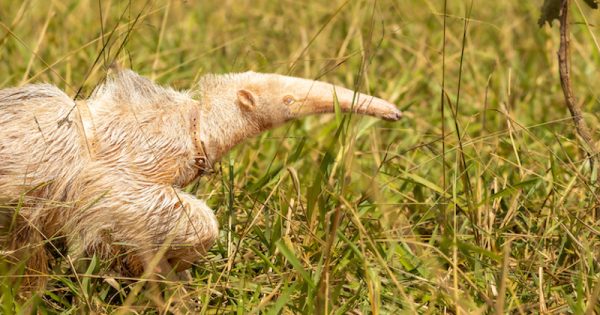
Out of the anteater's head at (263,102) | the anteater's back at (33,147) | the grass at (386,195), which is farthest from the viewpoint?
the anteater's head at (263,102)

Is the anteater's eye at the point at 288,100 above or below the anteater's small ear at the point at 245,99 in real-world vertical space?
below

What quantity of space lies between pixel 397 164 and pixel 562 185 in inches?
32.5

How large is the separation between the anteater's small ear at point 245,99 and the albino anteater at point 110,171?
0.06 m

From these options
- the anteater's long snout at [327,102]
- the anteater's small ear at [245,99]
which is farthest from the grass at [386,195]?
the anteater's small ear at [245,99]

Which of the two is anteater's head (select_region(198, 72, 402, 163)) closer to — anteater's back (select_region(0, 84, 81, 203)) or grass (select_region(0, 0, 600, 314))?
grass (select_region(0, 0, 600, 314))

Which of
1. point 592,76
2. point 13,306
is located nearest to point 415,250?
point 13,306

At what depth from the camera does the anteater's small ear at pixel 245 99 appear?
143 inches

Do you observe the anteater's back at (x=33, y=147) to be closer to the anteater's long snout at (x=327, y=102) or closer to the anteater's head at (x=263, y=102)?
the anteater's head at (x=263, y=102)

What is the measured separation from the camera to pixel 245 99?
12.0ft

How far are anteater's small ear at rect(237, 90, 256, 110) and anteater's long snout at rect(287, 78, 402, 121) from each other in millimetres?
144

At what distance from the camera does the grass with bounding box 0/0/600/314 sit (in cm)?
336

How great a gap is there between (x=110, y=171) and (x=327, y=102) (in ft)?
2.80

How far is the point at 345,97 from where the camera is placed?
375cm

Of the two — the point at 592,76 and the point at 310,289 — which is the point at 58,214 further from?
the point at 592,76
